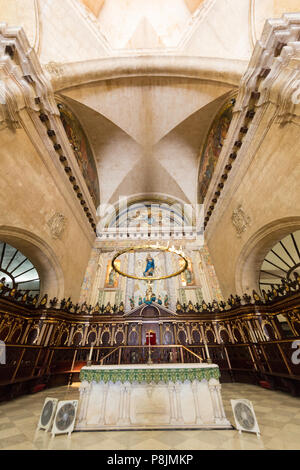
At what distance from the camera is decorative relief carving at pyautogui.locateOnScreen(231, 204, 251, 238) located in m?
6.88

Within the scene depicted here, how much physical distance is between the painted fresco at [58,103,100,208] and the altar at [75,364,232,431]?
836cm

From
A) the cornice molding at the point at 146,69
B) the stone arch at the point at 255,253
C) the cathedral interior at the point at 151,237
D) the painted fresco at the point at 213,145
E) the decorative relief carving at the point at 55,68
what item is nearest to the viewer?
the cathedral interior at the point at 151,237

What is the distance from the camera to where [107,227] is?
1168 centimetres

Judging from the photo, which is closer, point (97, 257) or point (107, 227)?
point (97, 257)

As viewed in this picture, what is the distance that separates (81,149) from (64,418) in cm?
963

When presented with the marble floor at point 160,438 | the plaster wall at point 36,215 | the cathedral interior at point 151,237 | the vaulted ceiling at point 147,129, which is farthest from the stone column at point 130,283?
the marble floor at point 160,438

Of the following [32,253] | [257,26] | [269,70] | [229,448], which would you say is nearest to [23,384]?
[32,253]

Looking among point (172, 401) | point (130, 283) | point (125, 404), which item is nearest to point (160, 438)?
point (172, 401)

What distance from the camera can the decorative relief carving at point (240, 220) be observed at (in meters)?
6.88

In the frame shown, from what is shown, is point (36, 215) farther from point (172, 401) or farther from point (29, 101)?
point (172, 401)

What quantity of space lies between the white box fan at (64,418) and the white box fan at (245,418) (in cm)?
232

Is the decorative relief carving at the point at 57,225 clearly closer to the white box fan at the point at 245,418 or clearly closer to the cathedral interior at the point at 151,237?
the cathedral interior at the point at 151,237
